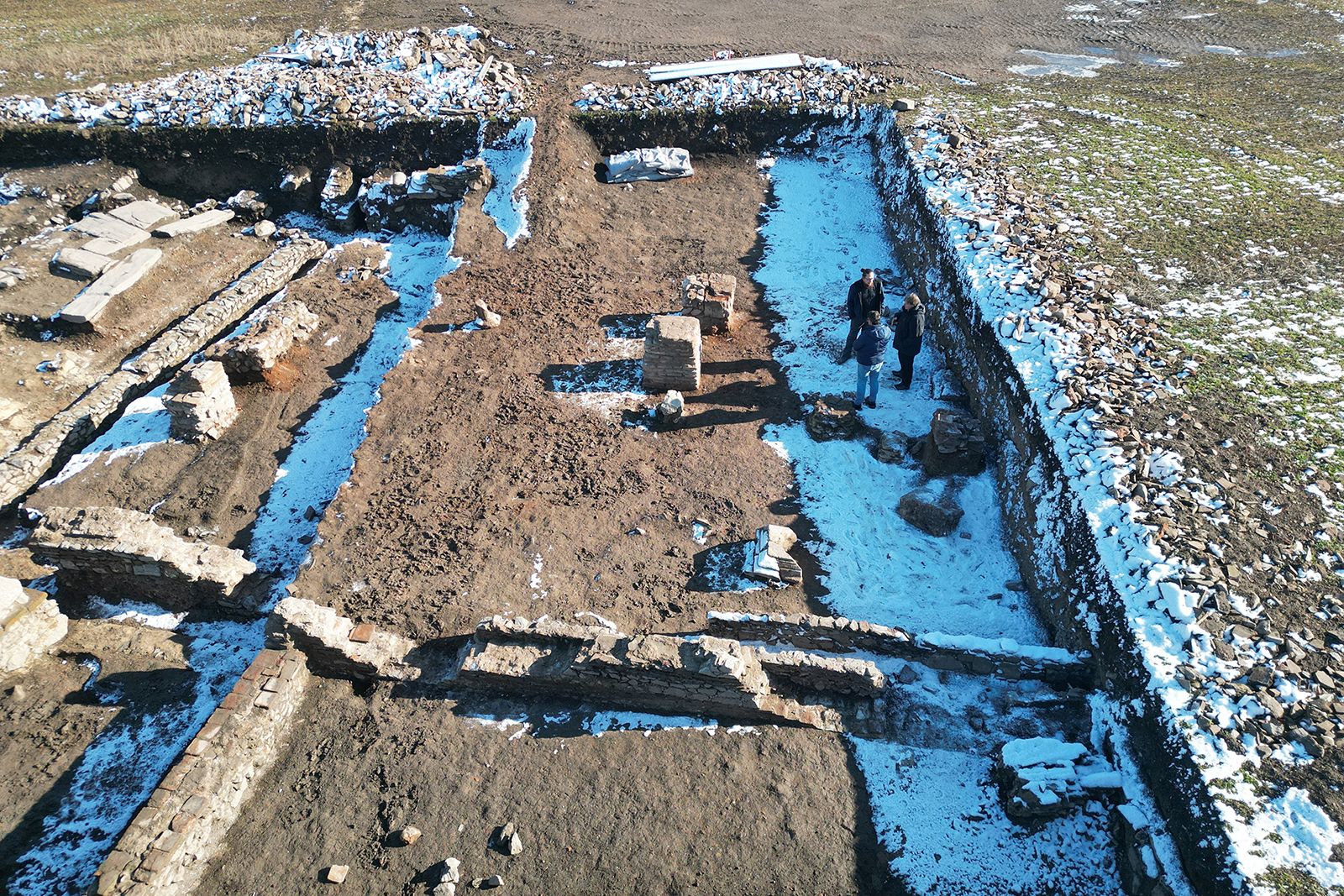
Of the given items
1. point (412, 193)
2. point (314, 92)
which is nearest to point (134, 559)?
point (412, 193)

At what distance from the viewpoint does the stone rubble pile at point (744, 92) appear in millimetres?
14188

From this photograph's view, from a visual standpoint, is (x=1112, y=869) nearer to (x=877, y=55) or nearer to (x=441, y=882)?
(x=441, y=882)

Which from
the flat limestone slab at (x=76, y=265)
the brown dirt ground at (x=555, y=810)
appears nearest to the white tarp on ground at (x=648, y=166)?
the flat limestone slab at (x=76, y=265)

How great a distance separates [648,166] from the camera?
530 inches

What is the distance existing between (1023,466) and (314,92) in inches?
543

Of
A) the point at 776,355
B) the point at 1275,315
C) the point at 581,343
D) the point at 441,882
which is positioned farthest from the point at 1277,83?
the point at 441,882

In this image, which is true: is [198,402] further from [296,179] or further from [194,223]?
[296,179]

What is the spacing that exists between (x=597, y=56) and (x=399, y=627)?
1354 centimetres

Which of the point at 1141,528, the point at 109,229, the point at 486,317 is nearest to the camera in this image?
the point at 1141,528

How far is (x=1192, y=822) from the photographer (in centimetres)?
468

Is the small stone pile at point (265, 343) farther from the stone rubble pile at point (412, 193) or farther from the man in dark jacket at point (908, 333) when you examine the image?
the man in dark jacket at point (908, 333)

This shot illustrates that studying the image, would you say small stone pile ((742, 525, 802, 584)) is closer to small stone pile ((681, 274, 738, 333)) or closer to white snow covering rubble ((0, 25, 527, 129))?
small stone pile ((681, 274, 738, 333))

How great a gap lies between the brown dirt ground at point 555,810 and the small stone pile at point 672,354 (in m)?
4.55

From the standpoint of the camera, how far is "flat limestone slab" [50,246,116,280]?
1122 cm
